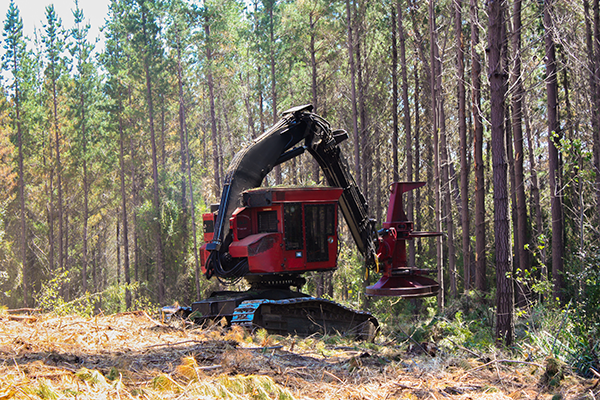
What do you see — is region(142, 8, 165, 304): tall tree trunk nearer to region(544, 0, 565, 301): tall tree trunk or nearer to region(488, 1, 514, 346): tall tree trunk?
region(544, 0, 565, 301): tall tree trunk

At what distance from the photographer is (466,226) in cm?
1864

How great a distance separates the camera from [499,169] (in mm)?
8758

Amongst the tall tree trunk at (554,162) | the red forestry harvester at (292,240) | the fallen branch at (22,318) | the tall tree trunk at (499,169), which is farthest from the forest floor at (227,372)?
the tall tree trunk at (554,162)

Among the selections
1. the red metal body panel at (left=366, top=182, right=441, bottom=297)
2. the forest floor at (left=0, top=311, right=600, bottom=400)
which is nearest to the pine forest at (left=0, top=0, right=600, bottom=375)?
the red metal body panel at (left=366, top=182, right=441, bottom=297)

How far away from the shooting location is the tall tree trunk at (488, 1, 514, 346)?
28.7 feet

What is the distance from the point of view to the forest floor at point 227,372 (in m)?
4.50

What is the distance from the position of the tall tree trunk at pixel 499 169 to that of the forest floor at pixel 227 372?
2033mm

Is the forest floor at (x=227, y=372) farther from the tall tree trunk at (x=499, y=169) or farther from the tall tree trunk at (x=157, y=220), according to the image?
the tall tree trunk at (x=157, y=220)

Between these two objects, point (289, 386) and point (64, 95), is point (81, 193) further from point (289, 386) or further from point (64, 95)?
point (289, 386)

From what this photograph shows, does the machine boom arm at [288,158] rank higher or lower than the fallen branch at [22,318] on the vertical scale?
higher

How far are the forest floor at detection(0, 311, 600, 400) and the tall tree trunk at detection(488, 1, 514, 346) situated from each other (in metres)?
2.03

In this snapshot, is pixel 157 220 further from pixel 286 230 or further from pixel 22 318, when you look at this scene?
pixel 22 318

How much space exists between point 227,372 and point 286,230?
5.85 m

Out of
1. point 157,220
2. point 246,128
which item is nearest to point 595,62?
point 157,220
